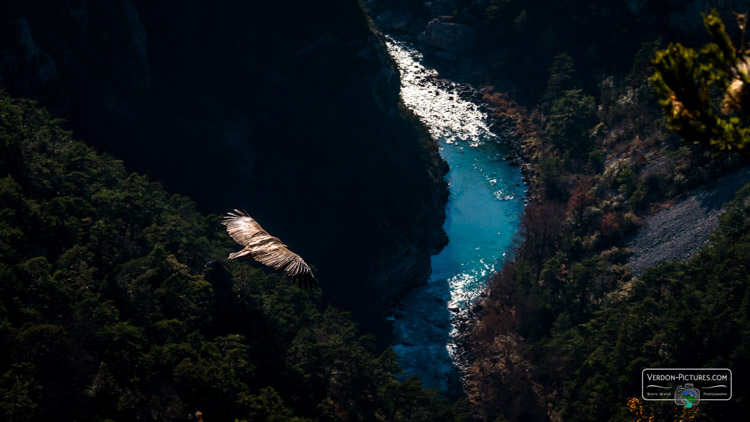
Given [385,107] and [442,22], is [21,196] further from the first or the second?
[442,22]

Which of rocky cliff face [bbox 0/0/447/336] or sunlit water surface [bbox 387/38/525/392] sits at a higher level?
rocky cliff face [bbox 0/0/447/336]

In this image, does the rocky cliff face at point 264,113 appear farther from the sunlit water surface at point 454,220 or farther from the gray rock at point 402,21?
the gray rock at point 402,21

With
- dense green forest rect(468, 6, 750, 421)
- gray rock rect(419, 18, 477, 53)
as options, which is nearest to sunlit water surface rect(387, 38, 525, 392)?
dense green forest rect(468, 6, 750, 421)

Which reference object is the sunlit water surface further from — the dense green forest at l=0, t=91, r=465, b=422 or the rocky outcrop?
the rocky outcrop

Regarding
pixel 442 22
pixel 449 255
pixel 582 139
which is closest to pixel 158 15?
pixel 449 255

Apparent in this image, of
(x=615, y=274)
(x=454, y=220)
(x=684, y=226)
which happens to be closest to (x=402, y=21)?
(x=454, y=220)
